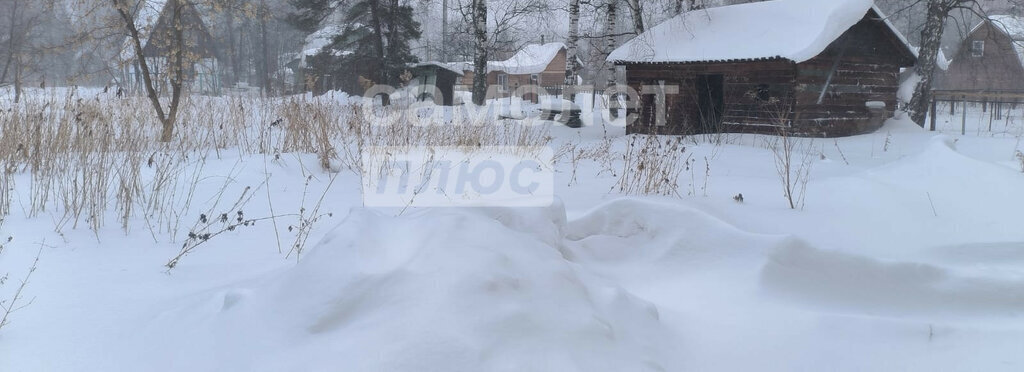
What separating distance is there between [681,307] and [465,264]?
125cm

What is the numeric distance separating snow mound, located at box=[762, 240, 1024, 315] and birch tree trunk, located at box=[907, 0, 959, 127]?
485 inches

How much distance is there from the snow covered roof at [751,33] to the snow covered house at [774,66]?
0.8 inches

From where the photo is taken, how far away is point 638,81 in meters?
13.6

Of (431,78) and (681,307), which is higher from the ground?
(431,78)

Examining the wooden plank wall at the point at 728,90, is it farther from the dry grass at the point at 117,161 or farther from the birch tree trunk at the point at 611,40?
the dry grass at the point at 117,161

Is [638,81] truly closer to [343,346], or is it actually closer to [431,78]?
[343,346]

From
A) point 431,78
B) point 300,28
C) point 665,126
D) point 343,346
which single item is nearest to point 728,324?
point 343,346

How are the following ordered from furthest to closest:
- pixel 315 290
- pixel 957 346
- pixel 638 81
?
pixel 638 81 → pixel 957 346 → pixel 315 290

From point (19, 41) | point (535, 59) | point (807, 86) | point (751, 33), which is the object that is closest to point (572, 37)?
point (751, 33)

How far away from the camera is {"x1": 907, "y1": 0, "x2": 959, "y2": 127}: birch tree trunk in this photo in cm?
1300

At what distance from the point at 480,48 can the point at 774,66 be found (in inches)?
320

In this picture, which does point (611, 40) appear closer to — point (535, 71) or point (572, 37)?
point (572, 37)

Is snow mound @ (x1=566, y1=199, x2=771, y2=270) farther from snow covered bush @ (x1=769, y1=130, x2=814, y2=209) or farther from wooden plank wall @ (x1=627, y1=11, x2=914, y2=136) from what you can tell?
wooden plank wall @ (x1=627, y1=11, x2=914, y2=136)

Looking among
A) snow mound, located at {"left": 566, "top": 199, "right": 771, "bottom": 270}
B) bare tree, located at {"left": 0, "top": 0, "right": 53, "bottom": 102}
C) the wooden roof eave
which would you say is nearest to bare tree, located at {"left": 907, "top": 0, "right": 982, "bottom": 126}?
the wooden roof eave
